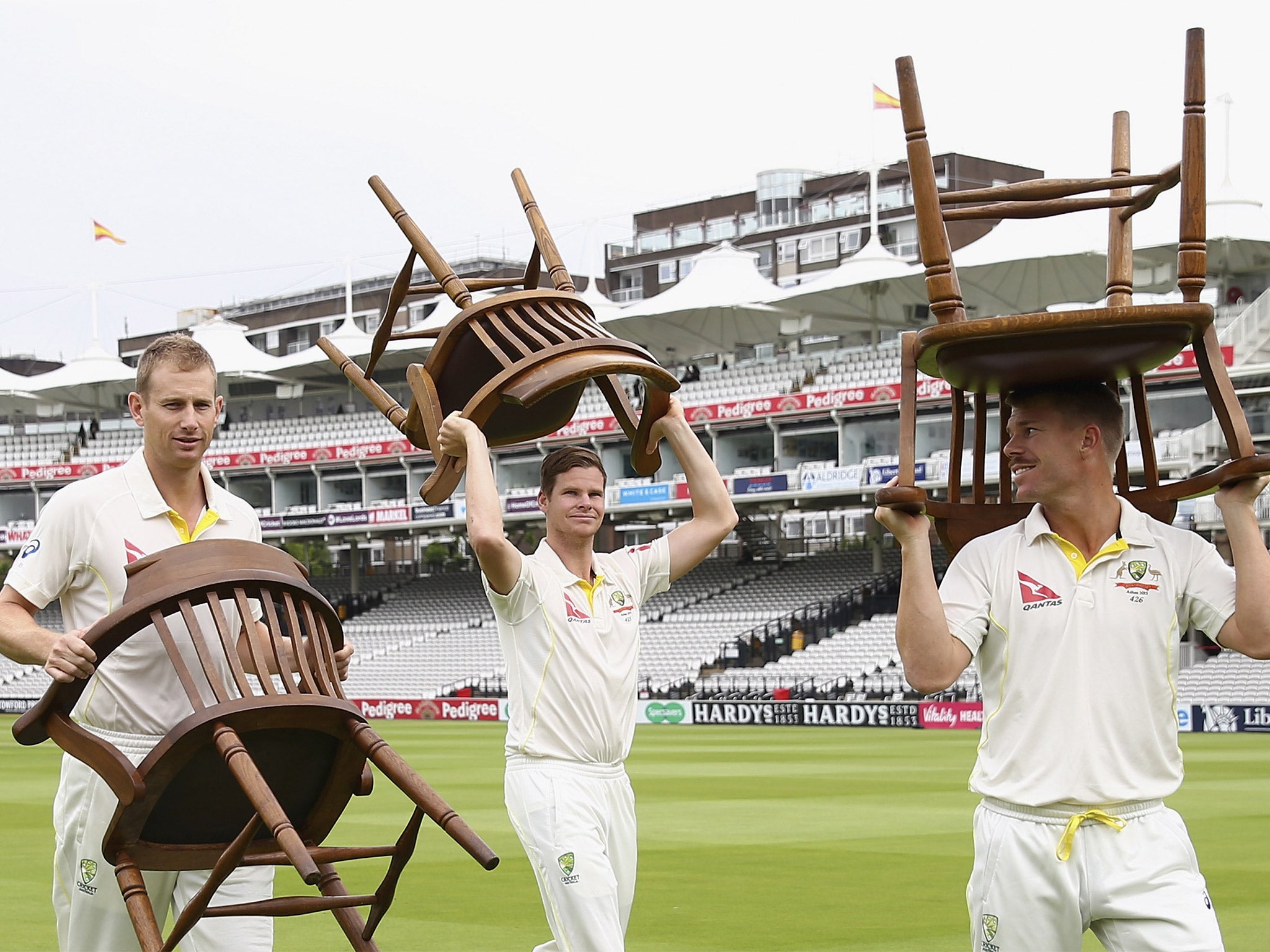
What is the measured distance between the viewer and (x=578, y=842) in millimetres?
5500

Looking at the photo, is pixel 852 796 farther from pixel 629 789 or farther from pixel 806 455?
pixel 806 455

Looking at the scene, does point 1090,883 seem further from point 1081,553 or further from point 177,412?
point 177,412

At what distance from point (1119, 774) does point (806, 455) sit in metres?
44.8

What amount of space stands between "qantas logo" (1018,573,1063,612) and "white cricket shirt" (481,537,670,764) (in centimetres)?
187

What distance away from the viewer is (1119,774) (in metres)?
4.22

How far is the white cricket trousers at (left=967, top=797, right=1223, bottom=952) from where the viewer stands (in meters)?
4.11

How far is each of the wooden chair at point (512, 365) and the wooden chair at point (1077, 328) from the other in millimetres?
1008

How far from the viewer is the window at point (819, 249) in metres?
70.9

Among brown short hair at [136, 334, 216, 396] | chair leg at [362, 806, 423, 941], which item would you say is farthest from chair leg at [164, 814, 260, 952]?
brown short hair at [136, 334, 216, 396]

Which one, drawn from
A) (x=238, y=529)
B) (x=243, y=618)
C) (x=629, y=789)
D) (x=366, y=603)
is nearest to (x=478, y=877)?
(x=629, y=789)

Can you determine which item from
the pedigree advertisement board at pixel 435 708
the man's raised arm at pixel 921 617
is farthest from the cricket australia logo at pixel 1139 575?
the pedigree advertisement board at pixel 435 708

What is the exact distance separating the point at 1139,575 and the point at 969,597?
46cm

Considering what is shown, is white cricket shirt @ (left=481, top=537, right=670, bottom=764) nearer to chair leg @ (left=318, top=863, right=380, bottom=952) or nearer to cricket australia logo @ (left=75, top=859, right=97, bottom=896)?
chair leg @ (left=318, top=863, right=380, bottom=952)

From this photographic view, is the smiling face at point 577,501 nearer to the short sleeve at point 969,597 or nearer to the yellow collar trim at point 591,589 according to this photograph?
the yellow collar trim at point 591,589
